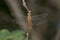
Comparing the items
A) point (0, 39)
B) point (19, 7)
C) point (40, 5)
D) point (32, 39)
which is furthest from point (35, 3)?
point (0, 39)

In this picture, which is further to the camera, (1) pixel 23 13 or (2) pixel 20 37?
(1) pixel 23 13

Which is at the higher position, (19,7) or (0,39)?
(19,7)

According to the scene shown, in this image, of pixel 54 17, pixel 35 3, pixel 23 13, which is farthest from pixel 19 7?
pixel 54 17

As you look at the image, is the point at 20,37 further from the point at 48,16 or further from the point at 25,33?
the point at 48,16

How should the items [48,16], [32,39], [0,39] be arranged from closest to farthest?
1. [0,39]
2. [32,39]
3. [48,16]

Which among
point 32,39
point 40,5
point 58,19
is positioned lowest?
point 32,39

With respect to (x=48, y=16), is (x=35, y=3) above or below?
above

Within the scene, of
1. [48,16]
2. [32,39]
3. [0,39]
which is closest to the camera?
[0,39]

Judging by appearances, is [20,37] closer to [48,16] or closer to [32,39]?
[32,39]

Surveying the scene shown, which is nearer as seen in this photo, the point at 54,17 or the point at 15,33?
the point at 15,33
